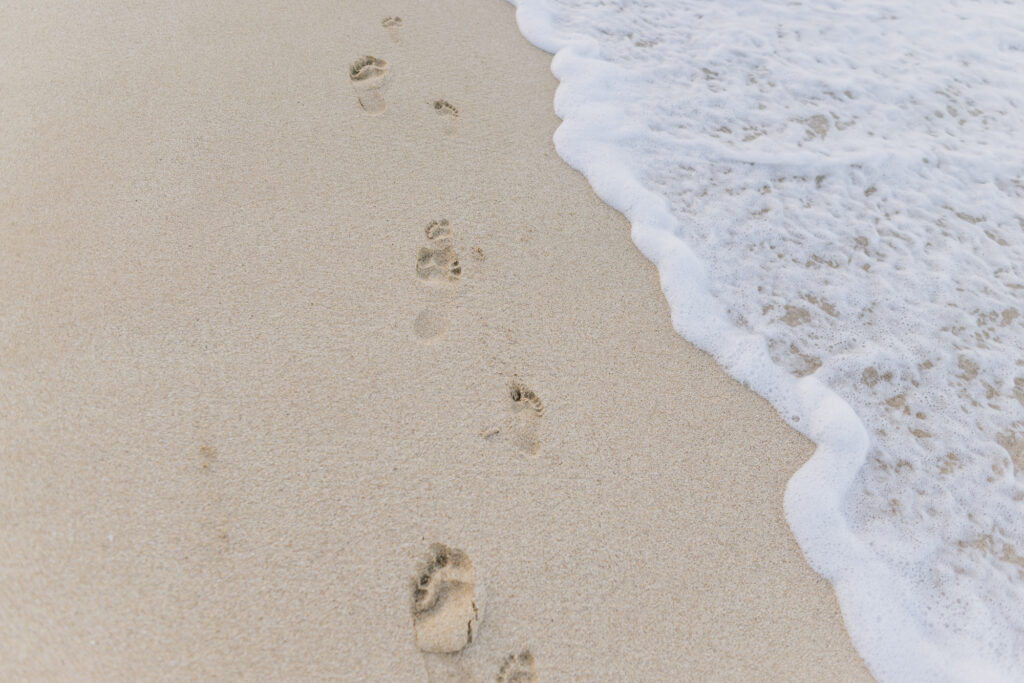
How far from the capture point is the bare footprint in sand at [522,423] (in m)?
1.66

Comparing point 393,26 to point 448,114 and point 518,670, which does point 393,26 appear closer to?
point 448,114

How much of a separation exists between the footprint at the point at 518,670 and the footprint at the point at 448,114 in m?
1.93

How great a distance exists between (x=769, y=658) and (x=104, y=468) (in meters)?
1.82

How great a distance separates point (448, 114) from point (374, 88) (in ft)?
1.15

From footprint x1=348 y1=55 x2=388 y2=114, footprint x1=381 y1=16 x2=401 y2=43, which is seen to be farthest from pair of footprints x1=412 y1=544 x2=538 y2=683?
footprint x1=381 y1=16 x2=401 y2=43

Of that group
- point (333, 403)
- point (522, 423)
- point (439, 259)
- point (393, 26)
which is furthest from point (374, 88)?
point (522, 423)

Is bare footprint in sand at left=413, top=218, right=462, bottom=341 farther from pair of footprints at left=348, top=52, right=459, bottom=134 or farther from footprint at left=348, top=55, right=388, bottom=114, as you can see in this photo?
footprint at left=348, top=55, right=388, bottom=114

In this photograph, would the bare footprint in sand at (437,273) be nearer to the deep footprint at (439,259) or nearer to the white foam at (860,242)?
the deep footprint at (439,259)

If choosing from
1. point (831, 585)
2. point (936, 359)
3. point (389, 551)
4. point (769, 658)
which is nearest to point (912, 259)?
point (936, 359)

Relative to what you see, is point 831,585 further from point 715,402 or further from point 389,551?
point 389,551

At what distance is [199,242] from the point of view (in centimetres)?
191

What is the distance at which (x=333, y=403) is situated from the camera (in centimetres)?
166

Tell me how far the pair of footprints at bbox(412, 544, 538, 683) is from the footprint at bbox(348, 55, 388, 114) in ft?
5.99

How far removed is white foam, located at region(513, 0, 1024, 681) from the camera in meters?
1.63
